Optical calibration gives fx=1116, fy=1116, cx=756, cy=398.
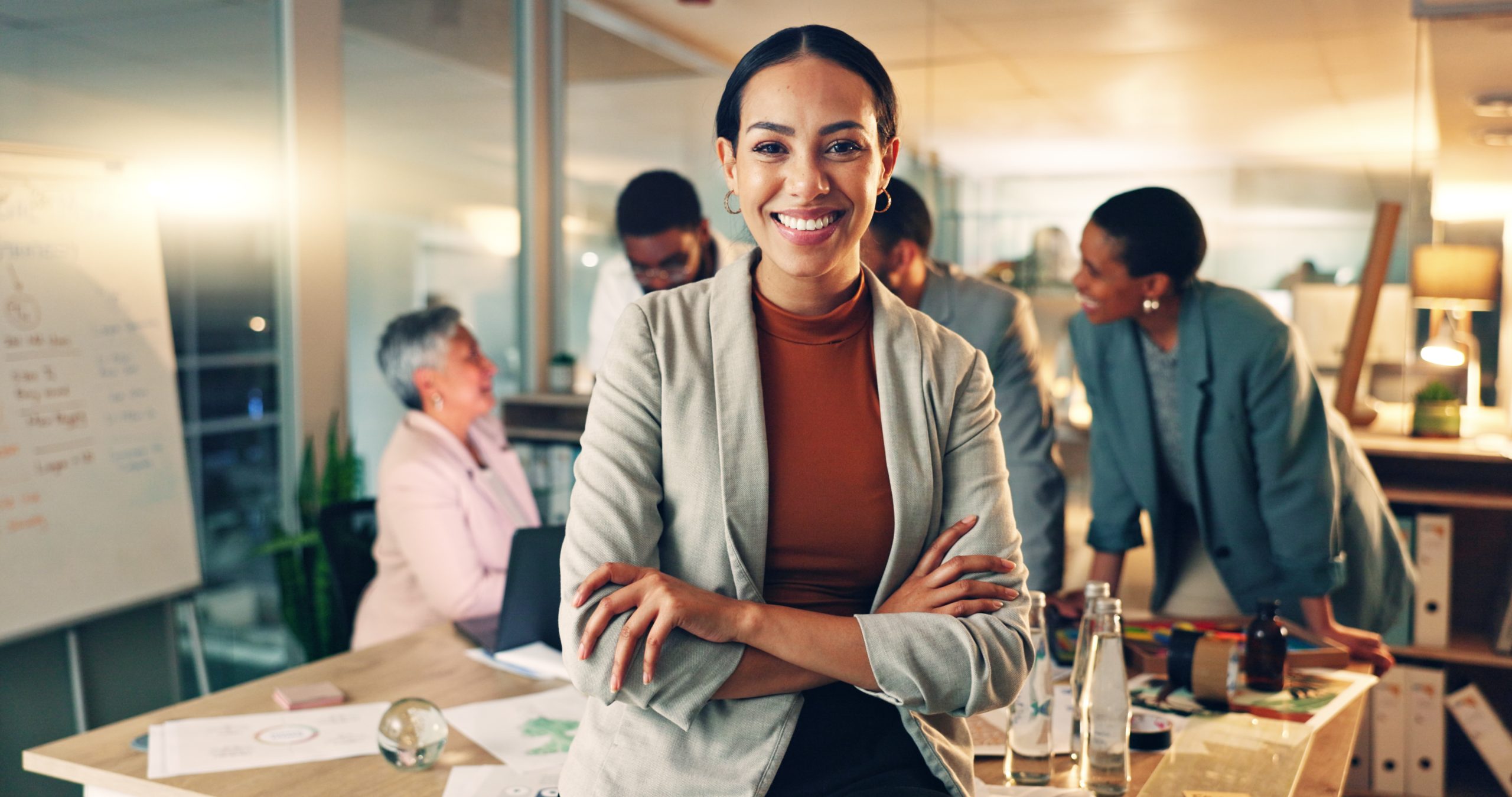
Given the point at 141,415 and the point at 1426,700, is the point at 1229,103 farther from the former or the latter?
the point at 141,415

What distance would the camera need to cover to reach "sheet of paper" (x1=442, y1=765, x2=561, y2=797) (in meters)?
1.37

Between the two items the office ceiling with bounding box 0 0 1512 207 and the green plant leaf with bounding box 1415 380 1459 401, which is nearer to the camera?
the green plant leaf with bounding box 1415 380 1459 401

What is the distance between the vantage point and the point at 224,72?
3.12 m

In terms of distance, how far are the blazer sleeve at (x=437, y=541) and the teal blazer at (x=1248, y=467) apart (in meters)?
1.40

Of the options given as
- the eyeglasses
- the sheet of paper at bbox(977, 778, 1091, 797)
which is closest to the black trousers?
the sheet of paper at bbox(977, 778, 1091, 797)

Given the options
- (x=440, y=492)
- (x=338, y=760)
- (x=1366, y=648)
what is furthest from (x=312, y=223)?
(x=1366, y=648)

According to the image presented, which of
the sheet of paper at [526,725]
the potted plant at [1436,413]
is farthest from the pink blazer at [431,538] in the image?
the potted plant at [1436,413]

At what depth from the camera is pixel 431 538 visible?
2594mm

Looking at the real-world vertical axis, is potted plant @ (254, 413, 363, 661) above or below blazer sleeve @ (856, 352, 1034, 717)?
below

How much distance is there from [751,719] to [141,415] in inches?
89.1

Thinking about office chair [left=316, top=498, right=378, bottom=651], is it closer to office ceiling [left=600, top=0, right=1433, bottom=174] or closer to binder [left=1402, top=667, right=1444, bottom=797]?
office ceiling [left=600, top=0, right=1433, bottom=174]

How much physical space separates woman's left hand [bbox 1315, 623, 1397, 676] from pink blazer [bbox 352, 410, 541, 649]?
1.70 metres

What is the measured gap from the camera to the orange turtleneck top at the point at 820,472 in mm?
1156

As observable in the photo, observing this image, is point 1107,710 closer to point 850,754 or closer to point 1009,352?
point 850,754
